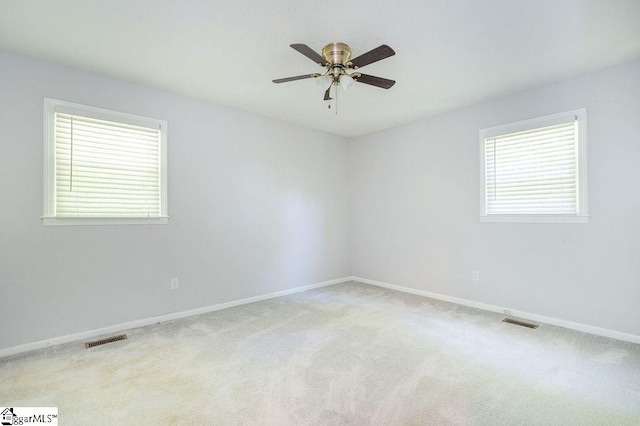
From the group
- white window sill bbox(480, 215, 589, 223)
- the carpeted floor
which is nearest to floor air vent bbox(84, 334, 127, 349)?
the carpeted floor

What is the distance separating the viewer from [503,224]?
3740 millimetres

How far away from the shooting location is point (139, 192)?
3.41 metres

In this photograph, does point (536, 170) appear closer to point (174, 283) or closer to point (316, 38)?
point (316, 38)

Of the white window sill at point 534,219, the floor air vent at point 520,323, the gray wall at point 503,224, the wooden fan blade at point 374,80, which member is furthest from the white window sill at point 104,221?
the floor air vent at point 520,323

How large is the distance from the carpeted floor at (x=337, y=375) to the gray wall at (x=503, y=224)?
0.46 meters

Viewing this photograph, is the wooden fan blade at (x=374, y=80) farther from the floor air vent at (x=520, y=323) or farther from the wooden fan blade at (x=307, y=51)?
the floor air vent at (x=520, y=323)

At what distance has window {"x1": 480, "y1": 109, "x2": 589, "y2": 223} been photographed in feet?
10.5

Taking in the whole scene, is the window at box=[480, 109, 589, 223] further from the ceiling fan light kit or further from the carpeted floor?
the ceiling fan light kit

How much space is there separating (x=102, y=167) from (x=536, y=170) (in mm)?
4758

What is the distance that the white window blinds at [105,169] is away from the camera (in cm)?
299

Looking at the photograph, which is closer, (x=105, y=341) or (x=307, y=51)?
(x=307, y=51)

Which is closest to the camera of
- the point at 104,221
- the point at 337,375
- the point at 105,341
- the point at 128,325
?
the point at 337,375

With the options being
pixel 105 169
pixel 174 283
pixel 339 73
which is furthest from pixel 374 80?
pixel 174 283

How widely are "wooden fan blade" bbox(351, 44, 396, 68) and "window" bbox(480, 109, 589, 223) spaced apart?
7.69 ft
